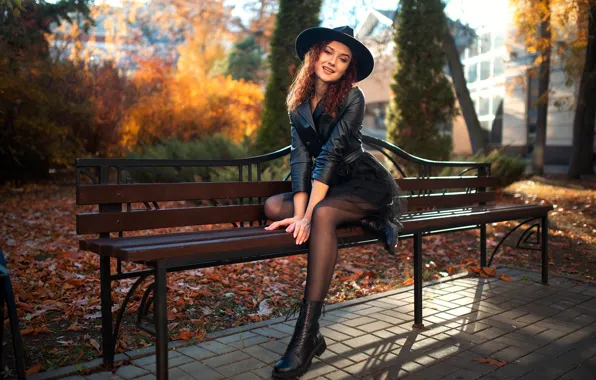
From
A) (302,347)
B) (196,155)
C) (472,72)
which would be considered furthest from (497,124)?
(302,347)

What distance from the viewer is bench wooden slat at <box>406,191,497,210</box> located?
4.62 metres

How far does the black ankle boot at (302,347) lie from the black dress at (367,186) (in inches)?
27.5

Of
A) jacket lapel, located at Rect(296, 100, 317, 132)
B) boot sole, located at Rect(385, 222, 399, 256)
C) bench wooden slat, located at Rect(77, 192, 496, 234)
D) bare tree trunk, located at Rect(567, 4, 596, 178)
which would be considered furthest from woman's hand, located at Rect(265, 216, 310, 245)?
bare tree trunk, located at Rect(567, 4, 596, 178)

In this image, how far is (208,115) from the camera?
1477 cm

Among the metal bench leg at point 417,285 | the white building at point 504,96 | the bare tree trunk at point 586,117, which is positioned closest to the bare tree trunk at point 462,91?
the bare tree trunk at point 586,117

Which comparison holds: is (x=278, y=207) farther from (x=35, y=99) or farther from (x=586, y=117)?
(x=586, y=117)

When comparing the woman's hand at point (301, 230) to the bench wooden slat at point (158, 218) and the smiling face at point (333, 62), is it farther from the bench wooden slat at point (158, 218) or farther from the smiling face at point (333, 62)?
the smiling face at point (333, 62)

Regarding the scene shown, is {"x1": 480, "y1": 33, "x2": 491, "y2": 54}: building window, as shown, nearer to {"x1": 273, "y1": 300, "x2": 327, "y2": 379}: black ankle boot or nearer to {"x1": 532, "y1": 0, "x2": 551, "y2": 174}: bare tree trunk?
{"x1": 532, "y1": 0, "x2": 551, "y2": 174}: bare tree trunk

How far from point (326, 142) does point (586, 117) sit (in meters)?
13.5

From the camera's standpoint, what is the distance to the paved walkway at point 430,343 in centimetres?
293

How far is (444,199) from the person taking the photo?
496cm

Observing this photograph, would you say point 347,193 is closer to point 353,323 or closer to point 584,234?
point 353,323

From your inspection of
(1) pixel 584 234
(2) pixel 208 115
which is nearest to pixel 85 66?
(2) pixel 208 115

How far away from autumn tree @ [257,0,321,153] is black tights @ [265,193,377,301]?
7494 mm
